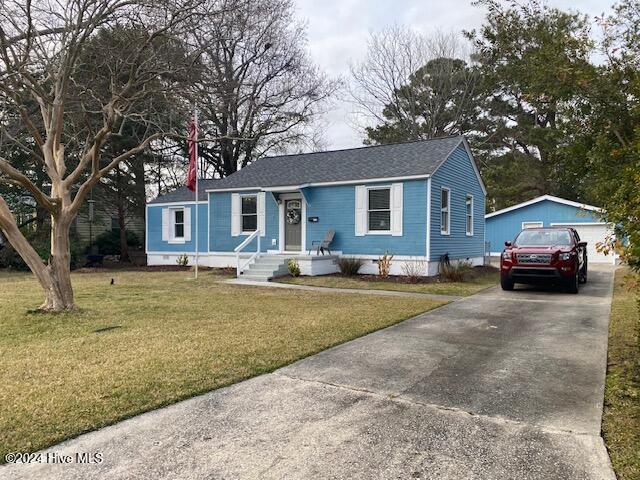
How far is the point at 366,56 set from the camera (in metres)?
29.4

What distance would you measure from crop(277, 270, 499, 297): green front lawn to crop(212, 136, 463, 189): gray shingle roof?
3.51 m

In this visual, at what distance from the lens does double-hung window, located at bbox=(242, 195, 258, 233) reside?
17.5 metres

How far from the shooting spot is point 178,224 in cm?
2061

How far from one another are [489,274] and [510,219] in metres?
11.5

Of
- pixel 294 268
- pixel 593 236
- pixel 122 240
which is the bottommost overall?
pixel 294 268

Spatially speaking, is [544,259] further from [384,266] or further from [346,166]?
[346,166]

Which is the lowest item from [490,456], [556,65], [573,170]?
[490,456]

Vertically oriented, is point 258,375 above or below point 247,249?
below

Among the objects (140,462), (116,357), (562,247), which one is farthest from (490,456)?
(562,247)

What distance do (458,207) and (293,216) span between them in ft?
20.4

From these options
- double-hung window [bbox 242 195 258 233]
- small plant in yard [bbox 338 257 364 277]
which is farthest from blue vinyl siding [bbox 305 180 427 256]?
double-hung window [bbox 242 195 258 233]

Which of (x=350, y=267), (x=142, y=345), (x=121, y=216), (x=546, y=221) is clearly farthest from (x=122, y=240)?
(x=546, y=221)

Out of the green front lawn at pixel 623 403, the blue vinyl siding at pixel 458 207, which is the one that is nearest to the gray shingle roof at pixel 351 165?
the blue vinyl siding at pixel 458 207

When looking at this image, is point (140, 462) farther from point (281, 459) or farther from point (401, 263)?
point (401, 263)
